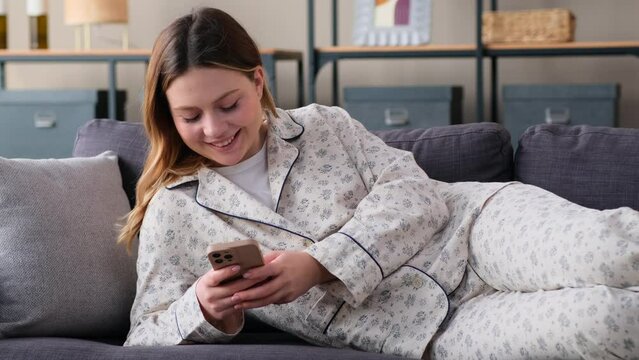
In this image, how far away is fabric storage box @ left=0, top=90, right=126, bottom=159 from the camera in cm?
376

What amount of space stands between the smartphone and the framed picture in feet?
7.59

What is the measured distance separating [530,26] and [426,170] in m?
1.76

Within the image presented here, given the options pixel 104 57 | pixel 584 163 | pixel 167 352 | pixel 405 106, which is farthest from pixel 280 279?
pixel 104 57

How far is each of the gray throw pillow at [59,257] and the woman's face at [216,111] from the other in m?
0.23

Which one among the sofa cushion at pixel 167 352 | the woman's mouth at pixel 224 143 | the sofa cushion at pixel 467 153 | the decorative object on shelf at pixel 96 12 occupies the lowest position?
the sofa cushion at pixel 167 352

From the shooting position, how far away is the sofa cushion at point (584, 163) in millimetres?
1769

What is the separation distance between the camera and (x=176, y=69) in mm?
1653

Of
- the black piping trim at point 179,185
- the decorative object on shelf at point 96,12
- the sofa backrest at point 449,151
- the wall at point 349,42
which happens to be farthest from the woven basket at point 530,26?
the black piping trim at point 179,185

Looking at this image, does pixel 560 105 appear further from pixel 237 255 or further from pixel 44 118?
pixel 237 255

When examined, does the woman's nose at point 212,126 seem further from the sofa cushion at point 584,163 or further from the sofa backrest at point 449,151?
the sofa cushion at point 584,163

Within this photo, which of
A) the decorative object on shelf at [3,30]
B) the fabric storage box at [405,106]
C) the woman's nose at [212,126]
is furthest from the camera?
the decorative object on shelf at [3,30]

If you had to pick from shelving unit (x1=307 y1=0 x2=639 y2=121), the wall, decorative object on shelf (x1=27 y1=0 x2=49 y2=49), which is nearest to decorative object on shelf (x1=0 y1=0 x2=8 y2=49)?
decorative object on shelf (x1=27 y1=0 x2=49 y2=49)

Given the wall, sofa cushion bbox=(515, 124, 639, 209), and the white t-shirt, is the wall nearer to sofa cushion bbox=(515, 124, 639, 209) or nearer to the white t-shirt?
sofa cushion bbox=(515, 124, 639, 209)

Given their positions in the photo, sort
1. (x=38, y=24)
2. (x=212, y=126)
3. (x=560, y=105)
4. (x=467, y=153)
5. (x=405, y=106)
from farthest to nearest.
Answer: (x=38, y=24) < (x=405, y=106) < (x=560, y=105) < (x=467, y=153) < (x=212, y=126)
